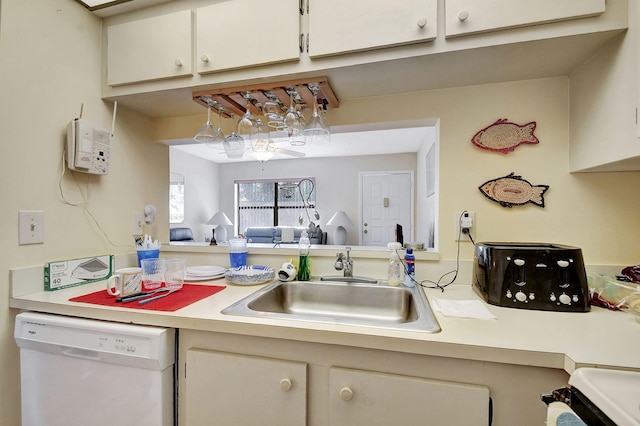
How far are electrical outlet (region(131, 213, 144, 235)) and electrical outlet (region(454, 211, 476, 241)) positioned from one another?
5.47ft

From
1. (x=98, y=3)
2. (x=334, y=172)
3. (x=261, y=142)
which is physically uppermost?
(x=98, y=3)

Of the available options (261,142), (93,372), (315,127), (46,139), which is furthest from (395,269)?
(46,139)

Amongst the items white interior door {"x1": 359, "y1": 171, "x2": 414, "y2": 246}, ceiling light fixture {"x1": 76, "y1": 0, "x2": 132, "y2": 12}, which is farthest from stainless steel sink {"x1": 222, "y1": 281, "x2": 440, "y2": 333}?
white interior door {"x1": 359, "y1": 171, "x2": 414, "y2": 246}

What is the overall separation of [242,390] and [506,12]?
1406 millimetres

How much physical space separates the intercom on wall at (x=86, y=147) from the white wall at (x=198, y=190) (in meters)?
3.58

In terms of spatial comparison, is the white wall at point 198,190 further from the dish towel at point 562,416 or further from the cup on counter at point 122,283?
the dish towel at point 562,416

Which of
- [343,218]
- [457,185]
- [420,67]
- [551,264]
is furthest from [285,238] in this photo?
[343,218]

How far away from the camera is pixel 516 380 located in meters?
0.68

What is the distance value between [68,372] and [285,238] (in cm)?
110

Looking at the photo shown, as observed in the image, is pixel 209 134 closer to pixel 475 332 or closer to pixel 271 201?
pixel 475 332

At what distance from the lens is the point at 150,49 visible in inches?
47.2

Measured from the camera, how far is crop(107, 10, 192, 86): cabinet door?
1159mm

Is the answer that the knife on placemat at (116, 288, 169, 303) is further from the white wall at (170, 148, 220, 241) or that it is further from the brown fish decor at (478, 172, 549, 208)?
the white wall at (170, 148, 220, 241)

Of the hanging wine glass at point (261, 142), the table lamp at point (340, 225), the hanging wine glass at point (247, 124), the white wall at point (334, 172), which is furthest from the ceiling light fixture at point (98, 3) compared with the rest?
the white wall at point (334, 172)
